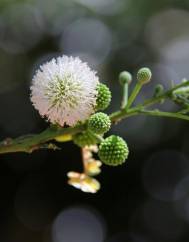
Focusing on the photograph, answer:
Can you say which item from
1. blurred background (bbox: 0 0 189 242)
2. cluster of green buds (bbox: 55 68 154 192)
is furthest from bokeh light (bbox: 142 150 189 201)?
cluster of green buds (bbox: 55 68 154 192)

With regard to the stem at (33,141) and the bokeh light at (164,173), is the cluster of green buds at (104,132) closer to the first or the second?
the stem at (33,141)

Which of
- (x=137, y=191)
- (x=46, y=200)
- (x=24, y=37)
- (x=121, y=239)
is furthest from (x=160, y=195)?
(x=24, y=37)

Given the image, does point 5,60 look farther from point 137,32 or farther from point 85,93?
point 85,93

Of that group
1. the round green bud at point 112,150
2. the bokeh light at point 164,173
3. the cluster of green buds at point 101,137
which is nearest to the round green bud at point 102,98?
the cluster of green buds at point 101,137

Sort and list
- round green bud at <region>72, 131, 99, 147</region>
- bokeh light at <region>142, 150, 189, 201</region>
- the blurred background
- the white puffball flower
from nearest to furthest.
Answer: the white puffball flower < round green bud at <region>72, 131, 99, 147</region> < the blurred background < bokeh light at <region>142, 150, 189, 201</region>

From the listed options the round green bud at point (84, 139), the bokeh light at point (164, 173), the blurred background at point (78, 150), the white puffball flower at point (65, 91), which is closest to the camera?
the white puffball flower at point (65, 91)

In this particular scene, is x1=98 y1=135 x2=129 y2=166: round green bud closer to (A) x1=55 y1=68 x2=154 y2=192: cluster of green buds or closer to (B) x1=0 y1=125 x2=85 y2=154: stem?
(A) x1=55 y1=68 x2=154 y2=192: cluster of green buds
